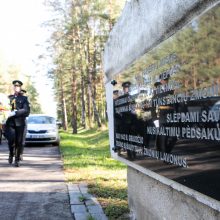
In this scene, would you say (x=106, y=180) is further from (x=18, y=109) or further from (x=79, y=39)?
(x=79, y=39)

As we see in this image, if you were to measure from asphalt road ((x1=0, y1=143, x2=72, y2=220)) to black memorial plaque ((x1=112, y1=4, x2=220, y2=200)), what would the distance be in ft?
6.48

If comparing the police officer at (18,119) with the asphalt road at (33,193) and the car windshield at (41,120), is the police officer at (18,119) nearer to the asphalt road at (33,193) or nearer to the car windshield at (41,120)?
the asphalt road at (33,193)

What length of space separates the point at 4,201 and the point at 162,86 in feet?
12.8

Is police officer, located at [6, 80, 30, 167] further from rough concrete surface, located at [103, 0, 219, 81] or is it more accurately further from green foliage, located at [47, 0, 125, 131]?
green foliage, located at [47, 0, 125, 131]

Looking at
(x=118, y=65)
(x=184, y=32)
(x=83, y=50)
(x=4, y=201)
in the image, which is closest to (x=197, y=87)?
(x=184, y=32)

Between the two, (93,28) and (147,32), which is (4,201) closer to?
(147,32)

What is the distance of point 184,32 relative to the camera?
2.81m

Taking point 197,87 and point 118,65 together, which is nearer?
point 197,87

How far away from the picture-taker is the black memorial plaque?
95.3 inches

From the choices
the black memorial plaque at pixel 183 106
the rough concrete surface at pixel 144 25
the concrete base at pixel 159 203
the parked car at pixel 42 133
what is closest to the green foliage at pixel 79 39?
the parked car at pixel 42 133

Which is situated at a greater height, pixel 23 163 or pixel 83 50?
pixel 83 50

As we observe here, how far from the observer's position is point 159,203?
398cm

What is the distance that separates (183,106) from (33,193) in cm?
465

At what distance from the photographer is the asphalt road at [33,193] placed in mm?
5594
